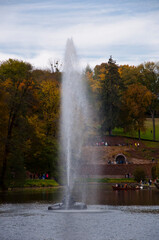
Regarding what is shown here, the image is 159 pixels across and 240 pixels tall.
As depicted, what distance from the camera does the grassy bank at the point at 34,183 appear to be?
212 ft

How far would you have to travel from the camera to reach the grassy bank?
212 ft

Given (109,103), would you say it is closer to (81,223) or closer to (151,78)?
(151,78)

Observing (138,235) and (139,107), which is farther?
(139,107)

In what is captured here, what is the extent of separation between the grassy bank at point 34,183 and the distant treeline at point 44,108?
3.39 feet

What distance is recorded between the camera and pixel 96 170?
3809 inches

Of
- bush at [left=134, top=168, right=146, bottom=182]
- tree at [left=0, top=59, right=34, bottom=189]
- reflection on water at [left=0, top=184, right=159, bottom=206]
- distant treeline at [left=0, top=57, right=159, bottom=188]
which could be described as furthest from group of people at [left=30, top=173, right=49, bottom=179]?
reflection on water at [left=0, top=184, right=159, bottom=206]

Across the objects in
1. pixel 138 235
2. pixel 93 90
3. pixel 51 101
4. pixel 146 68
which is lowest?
pixel 138 235

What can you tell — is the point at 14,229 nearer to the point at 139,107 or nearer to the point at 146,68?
the point at 139,107

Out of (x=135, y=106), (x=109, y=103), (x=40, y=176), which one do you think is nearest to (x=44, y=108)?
(x=40, y=176)

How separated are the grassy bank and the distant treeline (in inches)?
40.7

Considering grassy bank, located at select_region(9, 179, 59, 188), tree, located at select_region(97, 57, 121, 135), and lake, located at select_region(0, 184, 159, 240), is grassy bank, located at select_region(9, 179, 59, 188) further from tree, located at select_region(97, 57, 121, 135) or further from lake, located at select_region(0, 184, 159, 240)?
tree, located at select_region(97, 57, 121, 135)

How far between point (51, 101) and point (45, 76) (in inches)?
951

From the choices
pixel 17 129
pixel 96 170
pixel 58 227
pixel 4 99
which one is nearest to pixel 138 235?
pixel 58 227

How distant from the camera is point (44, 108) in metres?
81.2
